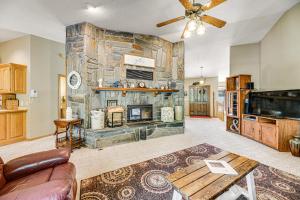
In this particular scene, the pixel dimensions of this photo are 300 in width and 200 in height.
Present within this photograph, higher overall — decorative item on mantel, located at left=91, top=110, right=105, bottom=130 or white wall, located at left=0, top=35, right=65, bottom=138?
white wall, located at left=0, top=35, right=65, bottom=138

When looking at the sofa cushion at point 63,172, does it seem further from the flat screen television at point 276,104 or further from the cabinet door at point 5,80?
the flat screen television at point 276,104

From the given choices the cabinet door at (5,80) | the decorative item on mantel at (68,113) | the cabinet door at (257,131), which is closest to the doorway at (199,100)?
the cabinet door at (257,131)

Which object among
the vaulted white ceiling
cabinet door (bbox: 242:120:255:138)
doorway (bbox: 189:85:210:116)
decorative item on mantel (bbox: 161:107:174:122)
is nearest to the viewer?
the vaulted white ceiling

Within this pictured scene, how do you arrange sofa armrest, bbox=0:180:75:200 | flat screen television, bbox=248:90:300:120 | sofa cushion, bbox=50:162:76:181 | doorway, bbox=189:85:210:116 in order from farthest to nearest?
1. doorway, bbox=189:85:210:116
2. flat screen television, bbox=248:90:300:120
3. sofa cushion, bbox=50:162:76:181
4. sofa armrest, bbox=0:180:75:200

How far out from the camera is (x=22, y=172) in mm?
1521

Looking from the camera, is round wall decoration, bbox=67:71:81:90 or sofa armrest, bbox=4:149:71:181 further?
round wall decoration, bbox=67:71:81:90

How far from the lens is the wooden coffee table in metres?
1.26

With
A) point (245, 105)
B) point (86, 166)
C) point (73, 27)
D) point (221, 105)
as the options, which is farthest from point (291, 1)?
point (221, 105)

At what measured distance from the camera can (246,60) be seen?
525 cm

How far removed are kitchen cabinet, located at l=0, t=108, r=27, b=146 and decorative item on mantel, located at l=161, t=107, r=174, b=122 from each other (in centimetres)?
401

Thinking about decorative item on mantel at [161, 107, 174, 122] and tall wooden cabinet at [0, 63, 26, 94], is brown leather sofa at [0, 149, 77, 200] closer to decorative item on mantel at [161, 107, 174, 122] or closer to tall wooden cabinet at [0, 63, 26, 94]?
decorative item on mantel at [161, 107, 174, 122]

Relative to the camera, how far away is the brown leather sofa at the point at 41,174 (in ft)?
3.58

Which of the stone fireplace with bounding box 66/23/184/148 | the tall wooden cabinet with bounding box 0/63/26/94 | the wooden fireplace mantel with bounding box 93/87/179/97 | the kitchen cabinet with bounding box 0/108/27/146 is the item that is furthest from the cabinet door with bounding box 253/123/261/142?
the tall wooden cabinet with bounding box 0/63/26/94

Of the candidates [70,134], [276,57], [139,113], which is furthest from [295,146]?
[70,134]
